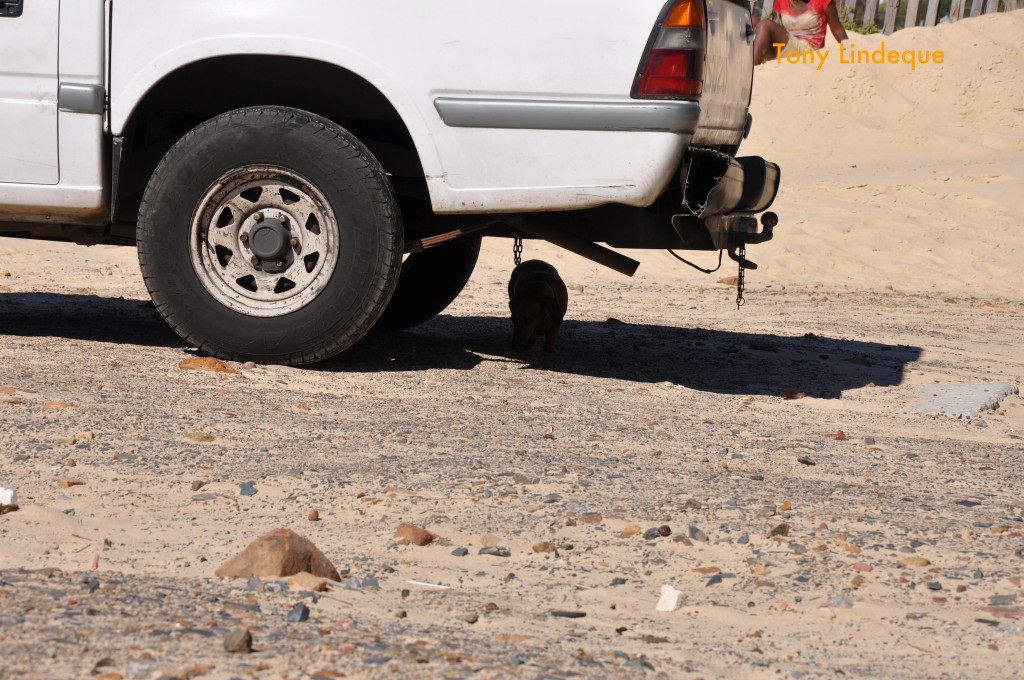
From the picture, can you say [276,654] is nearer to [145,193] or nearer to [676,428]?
[676,428]

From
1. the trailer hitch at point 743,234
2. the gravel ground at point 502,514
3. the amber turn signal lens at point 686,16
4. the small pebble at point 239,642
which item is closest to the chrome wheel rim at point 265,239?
the gravel ground at point 502,514

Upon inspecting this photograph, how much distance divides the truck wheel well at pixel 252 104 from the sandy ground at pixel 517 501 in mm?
845

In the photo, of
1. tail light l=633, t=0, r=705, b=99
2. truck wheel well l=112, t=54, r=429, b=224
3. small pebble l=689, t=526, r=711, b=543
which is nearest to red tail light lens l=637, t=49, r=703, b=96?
tail light l=633, t=0, r=705, b=99

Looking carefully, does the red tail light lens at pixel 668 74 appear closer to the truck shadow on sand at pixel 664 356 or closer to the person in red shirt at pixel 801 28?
the truck shadow on sand at pixel 664 356

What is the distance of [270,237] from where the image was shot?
5.28 m

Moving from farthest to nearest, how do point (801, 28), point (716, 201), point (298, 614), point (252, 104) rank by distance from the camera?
point (801, 28) < point (252, 104) < point (716, 201) < point (298, 614)

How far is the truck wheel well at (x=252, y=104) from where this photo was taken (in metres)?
5.72

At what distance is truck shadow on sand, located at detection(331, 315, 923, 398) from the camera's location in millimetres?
6059

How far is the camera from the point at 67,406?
4418 millimetres

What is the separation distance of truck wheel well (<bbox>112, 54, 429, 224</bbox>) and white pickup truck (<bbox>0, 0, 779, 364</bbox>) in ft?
0.40

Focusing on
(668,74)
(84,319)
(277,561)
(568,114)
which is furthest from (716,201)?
(84,319)

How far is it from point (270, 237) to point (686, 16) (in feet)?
6.32

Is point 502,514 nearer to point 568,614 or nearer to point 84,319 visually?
point 568,614

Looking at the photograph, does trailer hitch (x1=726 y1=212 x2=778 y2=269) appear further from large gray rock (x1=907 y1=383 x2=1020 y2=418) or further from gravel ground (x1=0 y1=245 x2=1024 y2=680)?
large gray rock (x1=907 y1=383 x2=1020 y2=418)
